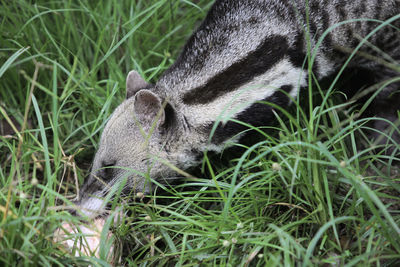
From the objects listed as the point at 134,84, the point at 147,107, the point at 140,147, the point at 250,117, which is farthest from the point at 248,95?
the point at 134,84

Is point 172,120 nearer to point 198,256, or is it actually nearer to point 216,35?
point 216,35

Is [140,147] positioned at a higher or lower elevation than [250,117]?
lower

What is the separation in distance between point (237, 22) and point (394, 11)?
1244 mm

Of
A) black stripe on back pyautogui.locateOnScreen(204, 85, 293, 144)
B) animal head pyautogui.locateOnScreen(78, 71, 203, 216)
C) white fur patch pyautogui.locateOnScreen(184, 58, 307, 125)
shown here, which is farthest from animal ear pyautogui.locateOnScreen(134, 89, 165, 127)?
black stripe on back pyautogui.locateOnScreen(204, 85, 293, 144)

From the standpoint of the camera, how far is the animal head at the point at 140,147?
11.5 feet

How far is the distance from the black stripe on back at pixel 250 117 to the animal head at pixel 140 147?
241mm

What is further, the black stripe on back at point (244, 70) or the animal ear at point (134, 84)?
the animal ear at point (134, 84)

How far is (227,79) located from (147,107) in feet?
2.14

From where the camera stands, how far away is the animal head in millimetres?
3518

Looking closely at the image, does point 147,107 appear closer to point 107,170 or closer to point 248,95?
point 107,170

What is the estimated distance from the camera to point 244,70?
345 centimetres

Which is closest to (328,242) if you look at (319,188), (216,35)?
(319,188)

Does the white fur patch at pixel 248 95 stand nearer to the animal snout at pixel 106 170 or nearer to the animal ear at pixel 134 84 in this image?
the animal ear at pixel 134 84

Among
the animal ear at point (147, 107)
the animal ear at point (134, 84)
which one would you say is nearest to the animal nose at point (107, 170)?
the animal ear at point (147, 107)
